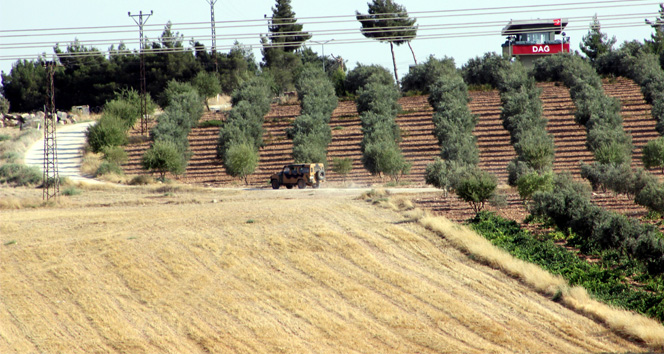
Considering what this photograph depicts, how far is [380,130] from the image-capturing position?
53.4 meters

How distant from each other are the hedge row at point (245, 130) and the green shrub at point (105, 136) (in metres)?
9.16

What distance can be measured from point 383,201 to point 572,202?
1077 cm

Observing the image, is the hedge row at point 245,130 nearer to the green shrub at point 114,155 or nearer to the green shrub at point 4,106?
the green shrub at point 114,155

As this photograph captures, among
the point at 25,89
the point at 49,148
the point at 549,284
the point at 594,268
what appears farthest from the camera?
the point at 25,89

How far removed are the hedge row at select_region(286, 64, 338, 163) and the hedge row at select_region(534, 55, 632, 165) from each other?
19.9 meters

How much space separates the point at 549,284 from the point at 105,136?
46.8m

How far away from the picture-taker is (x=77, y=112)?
83062 mm

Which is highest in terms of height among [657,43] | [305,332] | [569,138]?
[657,43]

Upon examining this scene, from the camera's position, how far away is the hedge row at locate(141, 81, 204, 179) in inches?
2016

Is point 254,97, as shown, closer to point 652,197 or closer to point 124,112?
point 124,112

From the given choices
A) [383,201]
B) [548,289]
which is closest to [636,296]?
[548,289]

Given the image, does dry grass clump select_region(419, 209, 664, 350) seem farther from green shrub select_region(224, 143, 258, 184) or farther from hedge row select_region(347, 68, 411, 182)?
green shrub select_region(224, 143, 258, 184)

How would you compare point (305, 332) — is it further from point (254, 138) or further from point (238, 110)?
point (238, 110)

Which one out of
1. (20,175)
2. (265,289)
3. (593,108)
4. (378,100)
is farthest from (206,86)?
(265,289)
